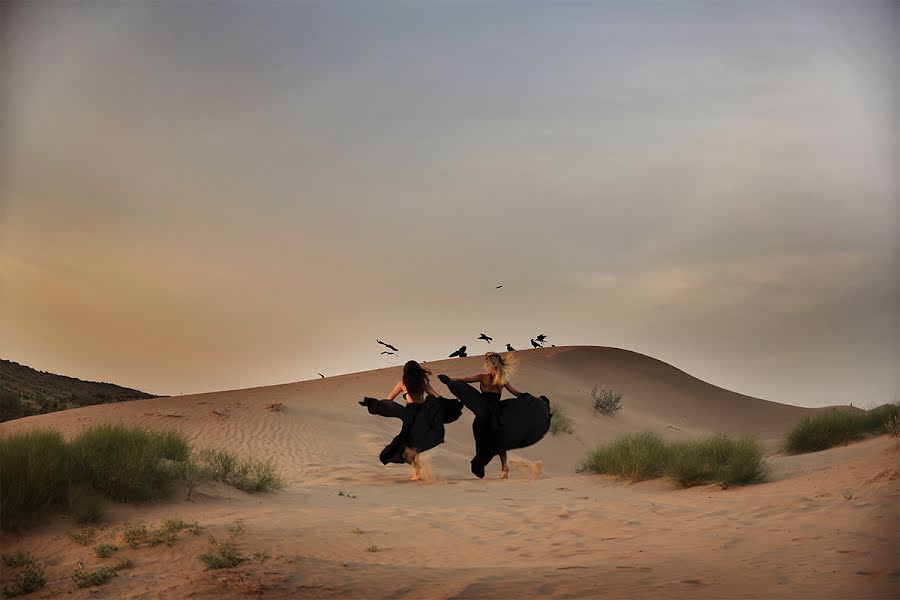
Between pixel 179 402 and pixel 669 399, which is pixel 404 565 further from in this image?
pixel 669 399

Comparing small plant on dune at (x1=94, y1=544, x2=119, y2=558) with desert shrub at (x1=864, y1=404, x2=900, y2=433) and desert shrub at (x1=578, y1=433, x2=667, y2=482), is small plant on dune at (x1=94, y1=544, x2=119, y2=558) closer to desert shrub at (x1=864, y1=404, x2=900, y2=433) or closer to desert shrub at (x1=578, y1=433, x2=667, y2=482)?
desert shrub at (x1=578, y1=433, x2=667, y2=482)

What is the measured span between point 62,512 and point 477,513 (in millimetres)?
5174

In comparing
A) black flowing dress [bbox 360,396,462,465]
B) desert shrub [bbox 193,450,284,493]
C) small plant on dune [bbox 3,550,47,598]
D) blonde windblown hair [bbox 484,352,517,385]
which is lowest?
small plant on dune [bbox 3,550,47,598]

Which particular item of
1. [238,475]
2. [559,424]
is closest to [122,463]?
[238,475]

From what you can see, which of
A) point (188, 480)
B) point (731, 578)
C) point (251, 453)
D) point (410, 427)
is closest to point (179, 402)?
point (251, 453)

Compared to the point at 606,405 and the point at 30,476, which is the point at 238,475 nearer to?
the point at 30,476

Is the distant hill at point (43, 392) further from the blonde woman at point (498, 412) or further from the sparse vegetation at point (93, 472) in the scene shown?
the blonde woman at point (498, 412)

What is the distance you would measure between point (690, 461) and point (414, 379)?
5031mm

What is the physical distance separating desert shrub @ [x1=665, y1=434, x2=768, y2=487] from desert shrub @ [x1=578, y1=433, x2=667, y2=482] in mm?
548

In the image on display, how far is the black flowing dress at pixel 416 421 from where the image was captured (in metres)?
15.6

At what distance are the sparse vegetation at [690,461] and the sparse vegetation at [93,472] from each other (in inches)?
258

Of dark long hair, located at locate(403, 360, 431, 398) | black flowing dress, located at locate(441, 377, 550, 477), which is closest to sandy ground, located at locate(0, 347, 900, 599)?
black flowing dress, located at locate(441, 377, 550, 477)

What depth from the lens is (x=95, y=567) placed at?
798 cm

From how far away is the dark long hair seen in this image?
1541 centimetres
